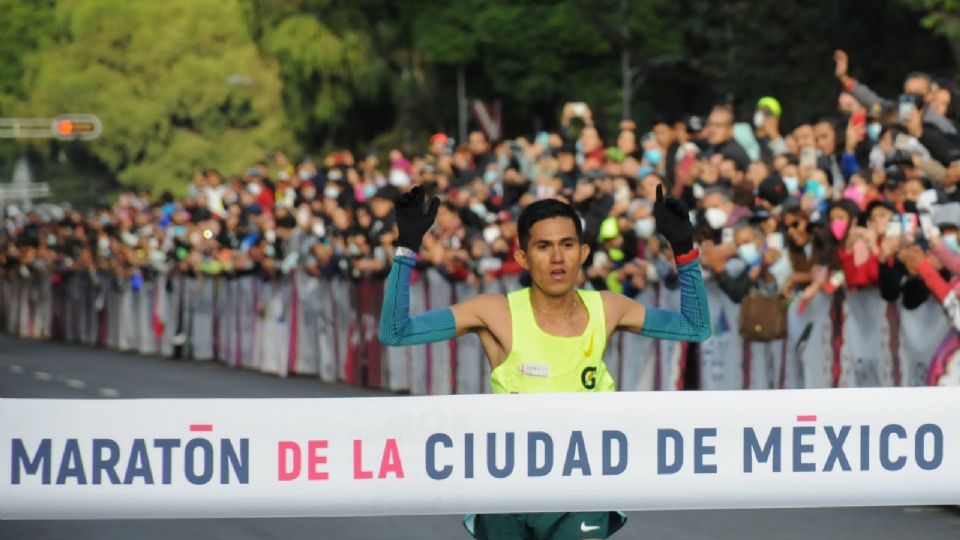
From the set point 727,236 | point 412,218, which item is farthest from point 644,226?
point 412,218

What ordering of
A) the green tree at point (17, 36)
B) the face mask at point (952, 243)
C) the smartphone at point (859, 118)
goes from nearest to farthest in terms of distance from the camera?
the face mask at point (952, 243) → the smartphone at point (859, 118) → the green tree at point (17, 36)

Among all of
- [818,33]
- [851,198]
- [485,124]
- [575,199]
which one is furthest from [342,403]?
[818,33]

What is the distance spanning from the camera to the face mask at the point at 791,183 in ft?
59.8

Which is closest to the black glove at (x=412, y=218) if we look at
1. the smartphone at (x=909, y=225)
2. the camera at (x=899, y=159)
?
the smartphone at (x=909, y=225)

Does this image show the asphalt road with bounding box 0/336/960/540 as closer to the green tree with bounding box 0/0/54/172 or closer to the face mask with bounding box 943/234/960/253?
the face mask with bounding box 943/234/960/253

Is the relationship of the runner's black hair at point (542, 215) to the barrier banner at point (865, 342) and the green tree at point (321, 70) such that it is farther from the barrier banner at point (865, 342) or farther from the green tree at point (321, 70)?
the green tree at point (321, 70)

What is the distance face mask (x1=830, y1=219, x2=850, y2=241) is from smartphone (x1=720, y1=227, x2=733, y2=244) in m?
1.50

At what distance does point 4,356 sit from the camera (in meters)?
36.7

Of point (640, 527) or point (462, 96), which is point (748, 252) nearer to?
point (640, 527)

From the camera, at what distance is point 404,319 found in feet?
25.2

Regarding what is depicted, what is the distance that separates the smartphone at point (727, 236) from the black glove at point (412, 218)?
10.6 meters

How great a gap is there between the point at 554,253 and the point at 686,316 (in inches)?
20.0

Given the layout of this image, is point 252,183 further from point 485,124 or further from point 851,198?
point 851,198

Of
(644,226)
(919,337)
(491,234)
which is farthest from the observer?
(491,234)
